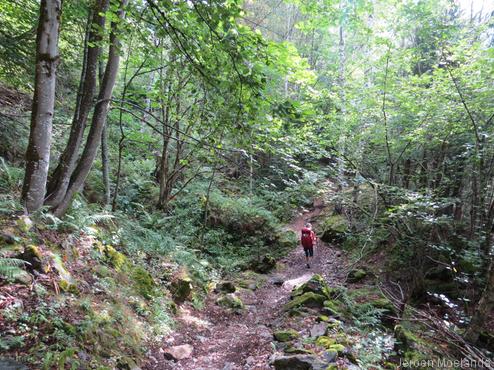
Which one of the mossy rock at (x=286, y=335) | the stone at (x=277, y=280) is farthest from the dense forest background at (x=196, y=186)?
the mossy rock at (x=286, y=335)

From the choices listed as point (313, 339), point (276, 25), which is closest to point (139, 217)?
point (313, 339)

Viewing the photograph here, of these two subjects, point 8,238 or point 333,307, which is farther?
point 333,307

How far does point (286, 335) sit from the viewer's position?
20.2 feet

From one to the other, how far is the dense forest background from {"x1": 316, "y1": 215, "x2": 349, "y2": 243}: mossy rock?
12cm

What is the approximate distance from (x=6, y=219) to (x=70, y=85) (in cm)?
770

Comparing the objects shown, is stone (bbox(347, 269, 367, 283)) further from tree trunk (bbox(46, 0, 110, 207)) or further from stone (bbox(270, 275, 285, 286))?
tree trunk (bbox(46, 0, 110, 207))

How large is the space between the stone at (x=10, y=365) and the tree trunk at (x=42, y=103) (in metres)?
3.00

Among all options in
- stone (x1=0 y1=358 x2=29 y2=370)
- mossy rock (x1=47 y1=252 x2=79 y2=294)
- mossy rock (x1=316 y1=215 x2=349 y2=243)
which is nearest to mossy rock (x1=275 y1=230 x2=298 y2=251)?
mossy rock (x1=316 y1=215 x2=349 y2=243)

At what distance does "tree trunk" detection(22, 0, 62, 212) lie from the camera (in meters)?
4.99

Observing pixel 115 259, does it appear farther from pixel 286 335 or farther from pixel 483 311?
pixel 483 311

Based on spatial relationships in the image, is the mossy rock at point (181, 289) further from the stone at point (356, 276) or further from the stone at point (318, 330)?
the stone at point (356, 276)

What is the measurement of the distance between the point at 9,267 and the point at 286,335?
16.1 feet

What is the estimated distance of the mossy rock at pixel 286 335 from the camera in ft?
19.9

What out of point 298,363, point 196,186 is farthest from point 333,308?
point 196,186
